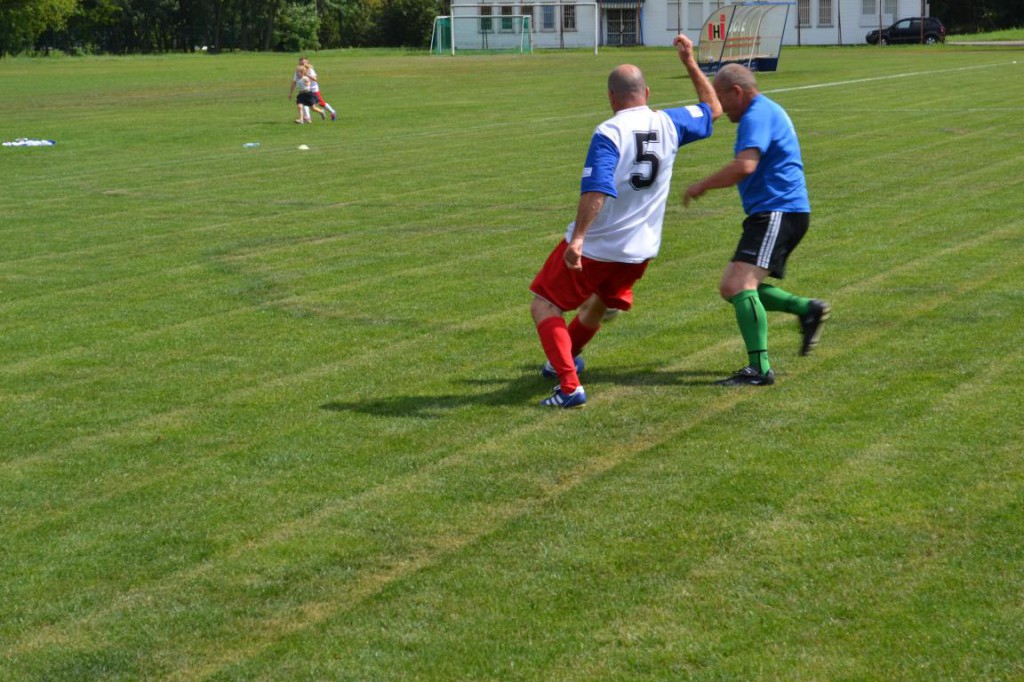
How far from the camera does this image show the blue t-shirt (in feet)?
26.6

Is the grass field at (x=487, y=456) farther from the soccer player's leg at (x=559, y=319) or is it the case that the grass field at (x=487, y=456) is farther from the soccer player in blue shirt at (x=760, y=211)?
the soccer player in blue shirt at (x=760, y=211)

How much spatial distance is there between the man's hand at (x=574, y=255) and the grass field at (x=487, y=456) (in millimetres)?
815

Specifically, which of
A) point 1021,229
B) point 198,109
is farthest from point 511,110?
point 1021,229

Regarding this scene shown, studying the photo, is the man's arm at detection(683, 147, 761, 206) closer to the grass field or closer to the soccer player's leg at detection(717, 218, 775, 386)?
the soccer player's leg at detection(717, 218, 775, 386)

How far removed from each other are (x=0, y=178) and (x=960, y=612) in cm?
1945

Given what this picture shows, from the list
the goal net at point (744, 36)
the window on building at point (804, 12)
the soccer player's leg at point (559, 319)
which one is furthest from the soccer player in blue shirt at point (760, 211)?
the window on building at point (804, 12)

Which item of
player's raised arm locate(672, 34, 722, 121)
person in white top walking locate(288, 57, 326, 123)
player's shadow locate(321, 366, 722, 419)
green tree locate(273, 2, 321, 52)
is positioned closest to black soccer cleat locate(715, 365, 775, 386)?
player's shadow locate(321, 366, 722, 419)

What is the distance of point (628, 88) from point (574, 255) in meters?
0.99

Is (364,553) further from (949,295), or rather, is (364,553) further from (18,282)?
(18,282)

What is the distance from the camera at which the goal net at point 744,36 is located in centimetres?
5034

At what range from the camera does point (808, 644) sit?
15.4 ft

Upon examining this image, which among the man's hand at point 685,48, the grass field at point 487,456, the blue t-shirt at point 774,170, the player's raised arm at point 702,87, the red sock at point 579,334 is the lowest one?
the grass field at point 487,456

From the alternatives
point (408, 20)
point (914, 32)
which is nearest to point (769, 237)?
point (914, 32)

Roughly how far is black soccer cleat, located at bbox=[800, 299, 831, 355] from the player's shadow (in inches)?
22.0
